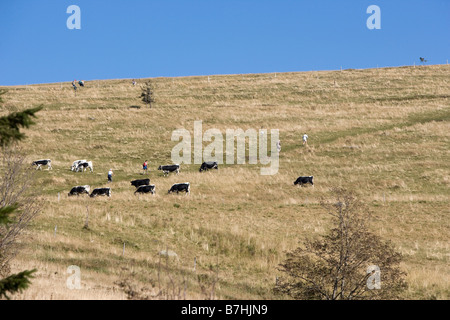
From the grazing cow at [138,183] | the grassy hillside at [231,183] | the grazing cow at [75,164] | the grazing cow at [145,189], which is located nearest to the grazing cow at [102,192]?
the grassy hillside at [231,183]

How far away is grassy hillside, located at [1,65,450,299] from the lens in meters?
22.0

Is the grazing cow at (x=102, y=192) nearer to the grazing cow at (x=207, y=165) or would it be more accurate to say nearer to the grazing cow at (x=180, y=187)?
the grazing cow at (x=180, y=187)

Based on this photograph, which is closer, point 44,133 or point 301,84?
point 44,133

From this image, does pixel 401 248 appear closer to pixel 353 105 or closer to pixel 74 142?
pixel 74 142

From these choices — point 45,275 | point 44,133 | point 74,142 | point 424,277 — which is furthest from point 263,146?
point 45,275

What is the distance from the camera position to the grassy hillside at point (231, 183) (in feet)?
72.3

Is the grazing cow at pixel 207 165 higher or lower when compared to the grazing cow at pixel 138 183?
higher

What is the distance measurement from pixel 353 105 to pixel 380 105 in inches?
152

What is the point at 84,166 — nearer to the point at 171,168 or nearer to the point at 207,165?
the point at 171,168

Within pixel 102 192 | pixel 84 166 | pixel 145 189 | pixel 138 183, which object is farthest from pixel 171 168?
pixel 102 192

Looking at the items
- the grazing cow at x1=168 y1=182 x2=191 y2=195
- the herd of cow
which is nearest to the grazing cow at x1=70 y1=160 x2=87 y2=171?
the herd of cow

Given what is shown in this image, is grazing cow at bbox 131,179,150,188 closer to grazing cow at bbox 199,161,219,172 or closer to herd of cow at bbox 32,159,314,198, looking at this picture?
herd of cow at bbox 32,159,314,198

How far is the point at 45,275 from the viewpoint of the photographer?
1845cm
